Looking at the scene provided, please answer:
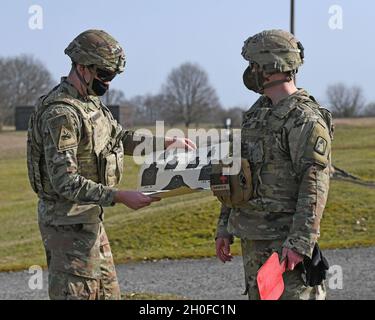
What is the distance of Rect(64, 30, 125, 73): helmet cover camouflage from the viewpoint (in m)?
4.58

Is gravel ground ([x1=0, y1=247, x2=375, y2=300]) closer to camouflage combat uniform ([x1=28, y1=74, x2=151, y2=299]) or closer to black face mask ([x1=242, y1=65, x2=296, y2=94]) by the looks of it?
camouflage combat uniform ([x1=28, y1=74, x2=151, y2=299])

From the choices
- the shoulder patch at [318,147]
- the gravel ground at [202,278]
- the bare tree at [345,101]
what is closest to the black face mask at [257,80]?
the shoulder patch at [318,147]

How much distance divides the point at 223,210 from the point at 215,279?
460 centimetres

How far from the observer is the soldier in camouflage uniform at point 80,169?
448 cm

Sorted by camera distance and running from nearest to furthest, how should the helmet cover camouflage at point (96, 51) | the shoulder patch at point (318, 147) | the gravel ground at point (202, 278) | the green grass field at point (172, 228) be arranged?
the shoulder patch at point (318, 147) → the helmet cover camouflage at point (96, 51) → the gravel ground at point (202, 278) → the green grass field at point (172, 228)

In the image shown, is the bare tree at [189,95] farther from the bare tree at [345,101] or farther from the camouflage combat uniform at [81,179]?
the camouflage combat uniform at [81,179]

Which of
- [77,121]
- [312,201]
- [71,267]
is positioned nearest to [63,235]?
[71,267]

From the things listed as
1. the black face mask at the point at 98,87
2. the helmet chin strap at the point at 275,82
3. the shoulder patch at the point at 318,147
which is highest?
the helmet chin strap at the point at 275,82

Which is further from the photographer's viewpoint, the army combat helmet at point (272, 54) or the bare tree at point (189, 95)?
the bare tree at point (189, 95)

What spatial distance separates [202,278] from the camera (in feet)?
30.7

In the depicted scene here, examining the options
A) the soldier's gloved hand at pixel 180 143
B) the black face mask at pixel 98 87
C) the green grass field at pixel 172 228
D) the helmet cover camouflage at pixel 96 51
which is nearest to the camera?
the helmet cover camouflage at pixel 96 51

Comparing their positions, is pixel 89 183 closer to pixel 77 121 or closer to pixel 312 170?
pixel 77 121

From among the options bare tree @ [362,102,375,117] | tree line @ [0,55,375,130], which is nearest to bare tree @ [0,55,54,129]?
tree line @ [0,55,375,130]
